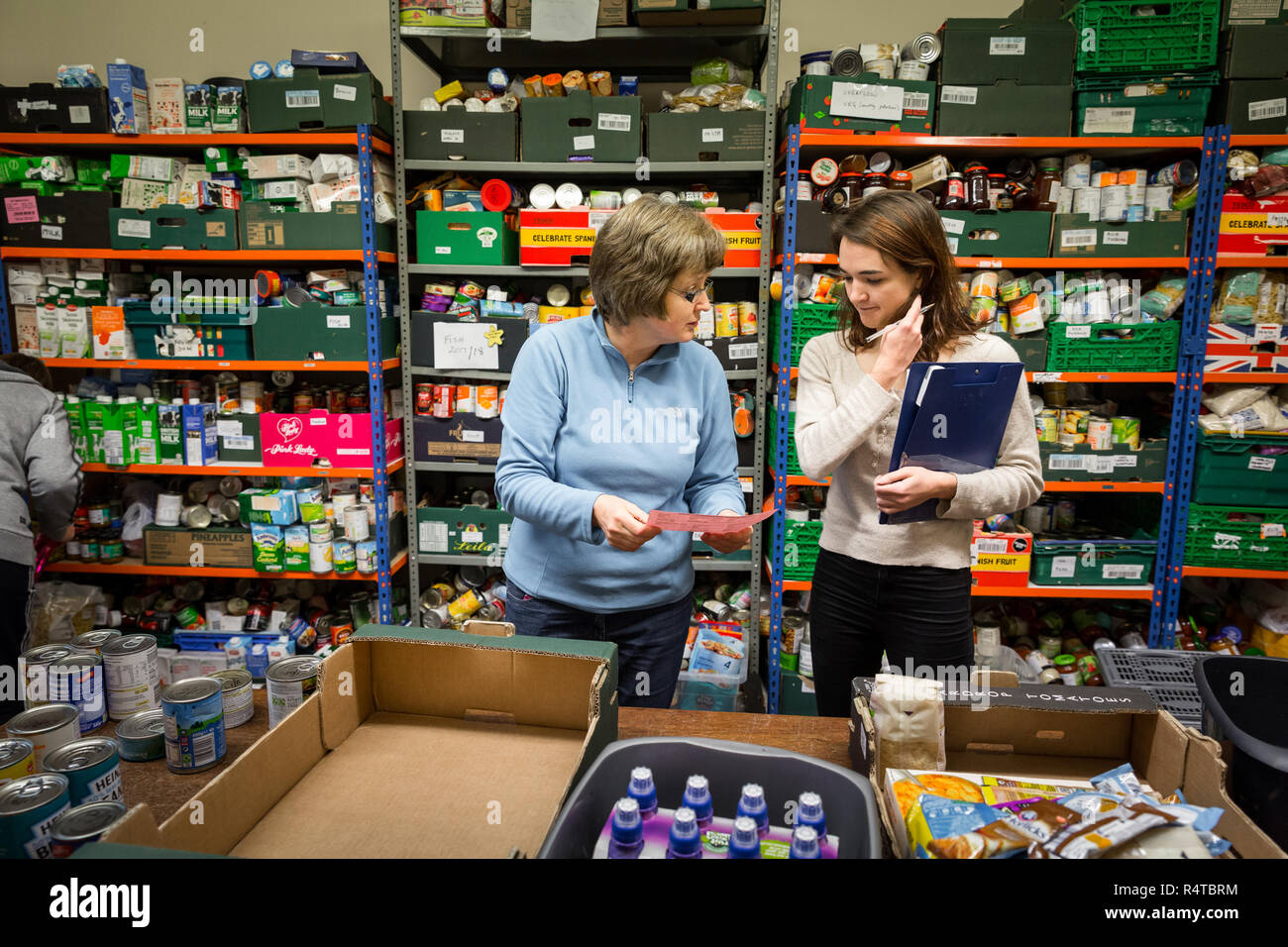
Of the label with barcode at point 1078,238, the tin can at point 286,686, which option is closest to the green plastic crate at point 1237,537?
the label with barcode at point 1078,238

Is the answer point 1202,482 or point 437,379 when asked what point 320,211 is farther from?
point 1202,482

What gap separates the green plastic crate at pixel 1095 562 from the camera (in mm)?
3268

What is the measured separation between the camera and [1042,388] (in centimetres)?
350

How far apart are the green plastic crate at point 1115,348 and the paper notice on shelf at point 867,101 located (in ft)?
3.66

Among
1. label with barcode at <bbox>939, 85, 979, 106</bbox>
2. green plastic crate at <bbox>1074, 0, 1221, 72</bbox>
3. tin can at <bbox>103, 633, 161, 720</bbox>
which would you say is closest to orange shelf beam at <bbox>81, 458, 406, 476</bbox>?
tin can at <bbox>103, 633, 161, 720</bbox>

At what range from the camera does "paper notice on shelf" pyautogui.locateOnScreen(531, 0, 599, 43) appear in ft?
10.2

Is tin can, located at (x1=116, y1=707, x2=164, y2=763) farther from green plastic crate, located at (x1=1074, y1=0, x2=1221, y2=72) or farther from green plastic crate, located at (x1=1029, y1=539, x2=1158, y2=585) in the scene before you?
green plastic crate, located at (x1=1074, y1=0, x2=1221, y2=72)

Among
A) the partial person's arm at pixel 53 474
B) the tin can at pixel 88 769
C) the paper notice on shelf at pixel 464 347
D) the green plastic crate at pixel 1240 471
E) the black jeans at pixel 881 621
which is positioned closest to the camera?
the tin can at pixel 88 769

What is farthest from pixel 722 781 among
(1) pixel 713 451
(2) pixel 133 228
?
(2) pixel 133 228

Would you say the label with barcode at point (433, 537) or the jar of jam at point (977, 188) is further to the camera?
the label with barcode at point (433, 537)

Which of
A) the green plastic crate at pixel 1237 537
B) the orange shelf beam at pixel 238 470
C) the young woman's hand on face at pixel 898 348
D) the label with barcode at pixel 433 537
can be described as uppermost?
the young woman's hand on face at pixel 898 348

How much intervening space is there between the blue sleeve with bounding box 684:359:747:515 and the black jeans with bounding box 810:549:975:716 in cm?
33

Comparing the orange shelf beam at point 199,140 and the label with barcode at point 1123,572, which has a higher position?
the orange shelf beam at point 199,140

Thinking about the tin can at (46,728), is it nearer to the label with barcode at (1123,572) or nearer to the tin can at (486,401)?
the tin can at (486,401)
